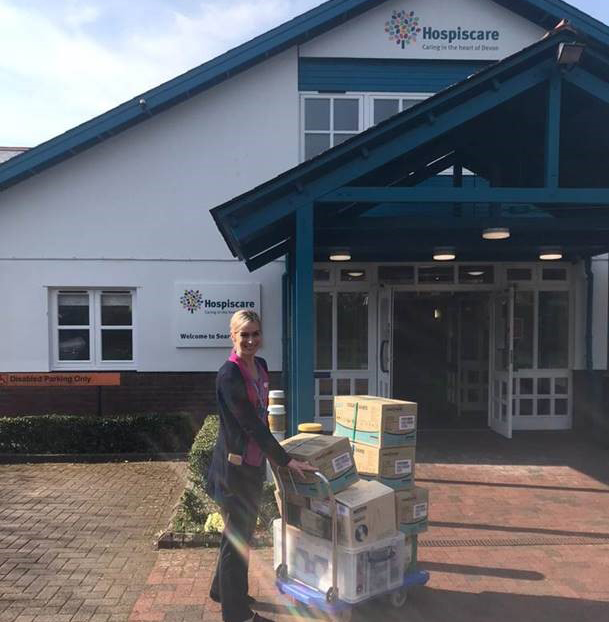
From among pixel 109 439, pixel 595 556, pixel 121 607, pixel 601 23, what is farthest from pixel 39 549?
pixel 601 23

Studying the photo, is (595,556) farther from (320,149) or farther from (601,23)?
(601,23)

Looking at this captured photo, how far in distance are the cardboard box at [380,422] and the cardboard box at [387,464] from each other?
41 millimetres

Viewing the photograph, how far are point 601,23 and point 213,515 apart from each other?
8.92 meters

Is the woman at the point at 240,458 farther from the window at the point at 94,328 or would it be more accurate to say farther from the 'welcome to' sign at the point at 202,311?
the window at the point at 94,328

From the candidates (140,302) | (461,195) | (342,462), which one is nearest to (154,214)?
(140,302)

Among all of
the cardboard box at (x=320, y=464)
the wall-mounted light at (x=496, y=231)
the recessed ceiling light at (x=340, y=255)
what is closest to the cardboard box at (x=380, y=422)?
the cardboard box at (x=320, y=464)

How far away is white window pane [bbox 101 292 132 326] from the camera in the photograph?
28.8 ft

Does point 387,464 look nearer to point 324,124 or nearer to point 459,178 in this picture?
point 459,178

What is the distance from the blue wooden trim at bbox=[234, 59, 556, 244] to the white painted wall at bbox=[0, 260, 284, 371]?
3665 millimetres

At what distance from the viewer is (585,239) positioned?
768 centimetres

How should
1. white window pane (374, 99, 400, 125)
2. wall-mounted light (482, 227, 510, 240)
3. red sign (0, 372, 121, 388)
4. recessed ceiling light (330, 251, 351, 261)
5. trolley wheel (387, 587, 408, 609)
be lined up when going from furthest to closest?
white window pane (374, 99, 400, 125), red sign (0, 372, 121, 388), recessed ceiling light (330, 251, 351, 261), wall-mounted light (482, 227, 510, 240), trolley wheel (387, 587, 408, 609)

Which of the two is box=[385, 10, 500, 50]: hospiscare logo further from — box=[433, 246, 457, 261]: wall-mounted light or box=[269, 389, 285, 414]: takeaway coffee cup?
box=[269, 389, 285, 414]: takeaway coffee cup

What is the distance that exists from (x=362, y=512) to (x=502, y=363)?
6105mm


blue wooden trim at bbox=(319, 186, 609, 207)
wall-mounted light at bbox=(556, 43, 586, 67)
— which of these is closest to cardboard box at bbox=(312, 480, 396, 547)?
blue wooden trim at bbox=(319, 186, 609, 207)
